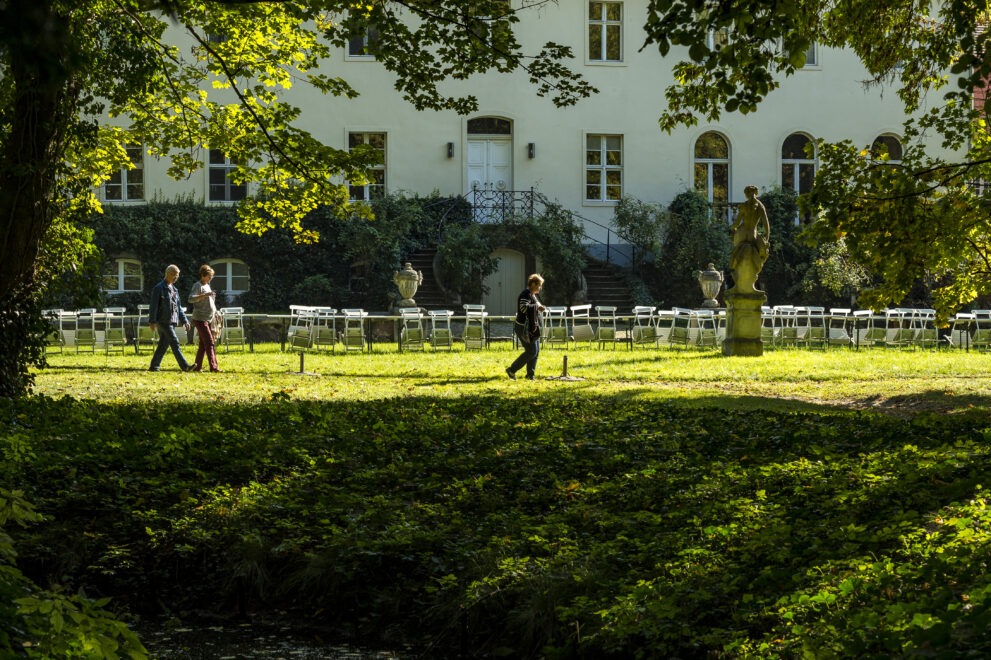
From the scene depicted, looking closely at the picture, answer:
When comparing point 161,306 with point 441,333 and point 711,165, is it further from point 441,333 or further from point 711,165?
point 711,165

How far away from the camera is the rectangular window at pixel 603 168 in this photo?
30.1m

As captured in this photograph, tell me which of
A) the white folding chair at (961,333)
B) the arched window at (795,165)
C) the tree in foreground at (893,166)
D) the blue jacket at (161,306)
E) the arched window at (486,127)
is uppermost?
the arched window at (486,127)

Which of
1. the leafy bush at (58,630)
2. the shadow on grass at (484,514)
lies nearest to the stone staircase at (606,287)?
the shadow on grass at (484,514)

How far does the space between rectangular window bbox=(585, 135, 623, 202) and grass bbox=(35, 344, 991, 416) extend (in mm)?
9976

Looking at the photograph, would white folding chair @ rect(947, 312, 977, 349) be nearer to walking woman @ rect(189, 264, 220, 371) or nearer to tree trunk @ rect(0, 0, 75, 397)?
walking woman @ rect(189, 264, 220, 371)

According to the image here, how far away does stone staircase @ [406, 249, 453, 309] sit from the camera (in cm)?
2633

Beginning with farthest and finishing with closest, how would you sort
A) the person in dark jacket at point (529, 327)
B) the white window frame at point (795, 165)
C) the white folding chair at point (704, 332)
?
the white window frame at point (795, 165), the white folding chair at point (704, 332), the person in dark jacket at point (529, 327)

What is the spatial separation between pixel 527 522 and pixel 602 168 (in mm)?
24280

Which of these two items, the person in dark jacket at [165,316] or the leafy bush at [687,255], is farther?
the leafy bush at [687,255]

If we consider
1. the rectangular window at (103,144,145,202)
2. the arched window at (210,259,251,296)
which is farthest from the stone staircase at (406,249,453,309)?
the rectangular window at (103,144,145,202)

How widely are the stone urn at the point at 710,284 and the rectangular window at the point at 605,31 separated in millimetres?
7131

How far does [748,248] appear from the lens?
19.4 meters

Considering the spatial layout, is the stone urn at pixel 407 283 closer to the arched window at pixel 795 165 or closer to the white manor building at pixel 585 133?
the white manor building at pixel 585 133

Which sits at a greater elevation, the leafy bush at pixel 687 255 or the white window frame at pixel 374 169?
the white window frame at pixel 374 169
